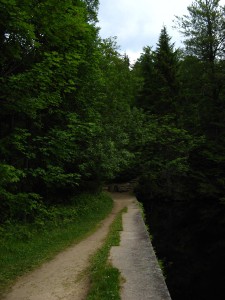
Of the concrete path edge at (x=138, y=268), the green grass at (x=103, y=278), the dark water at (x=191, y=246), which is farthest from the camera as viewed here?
the dark water at (x=191, y=246)

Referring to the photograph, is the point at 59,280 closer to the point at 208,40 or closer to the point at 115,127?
the point at 115,127

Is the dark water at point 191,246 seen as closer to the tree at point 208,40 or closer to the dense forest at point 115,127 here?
the dense forest at point 115,127

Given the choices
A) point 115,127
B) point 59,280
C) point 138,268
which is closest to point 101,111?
point 115,127

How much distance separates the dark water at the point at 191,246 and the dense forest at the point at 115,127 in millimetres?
59

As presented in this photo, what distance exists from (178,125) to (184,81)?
7.49m

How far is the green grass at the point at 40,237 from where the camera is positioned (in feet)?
30.0

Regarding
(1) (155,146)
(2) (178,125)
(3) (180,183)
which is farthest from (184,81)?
(3) (180,183)

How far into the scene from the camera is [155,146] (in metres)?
32.7

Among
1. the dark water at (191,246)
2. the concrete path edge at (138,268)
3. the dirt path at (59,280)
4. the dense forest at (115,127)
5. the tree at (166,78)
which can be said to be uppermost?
the tree at (166,78)

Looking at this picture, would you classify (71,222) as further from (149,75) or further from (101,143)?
(149,75)

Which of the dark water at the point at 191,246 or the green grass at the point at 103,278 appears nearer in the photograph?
the green grass at the point at 103,278

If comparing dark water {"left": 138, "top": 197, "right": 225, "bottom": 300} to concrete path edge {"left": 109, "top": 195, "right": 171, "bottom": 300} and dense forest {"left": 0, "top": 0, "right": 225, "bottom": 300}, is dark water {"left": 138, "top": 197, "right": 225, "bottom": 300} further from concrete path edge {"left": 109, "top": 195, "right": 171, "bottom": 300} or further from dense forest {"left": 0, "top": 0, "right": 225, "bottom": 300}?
concrete path edge {"left": 109, "top": 195, "right": 171, "bottom": 300}

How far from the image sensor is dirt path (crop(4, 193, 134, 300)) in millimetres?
7176

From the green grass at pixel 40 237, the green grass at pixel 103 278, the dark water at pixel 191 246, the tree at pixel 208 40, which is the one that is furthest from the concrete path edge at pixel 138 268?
the tree at pixel 208 40
